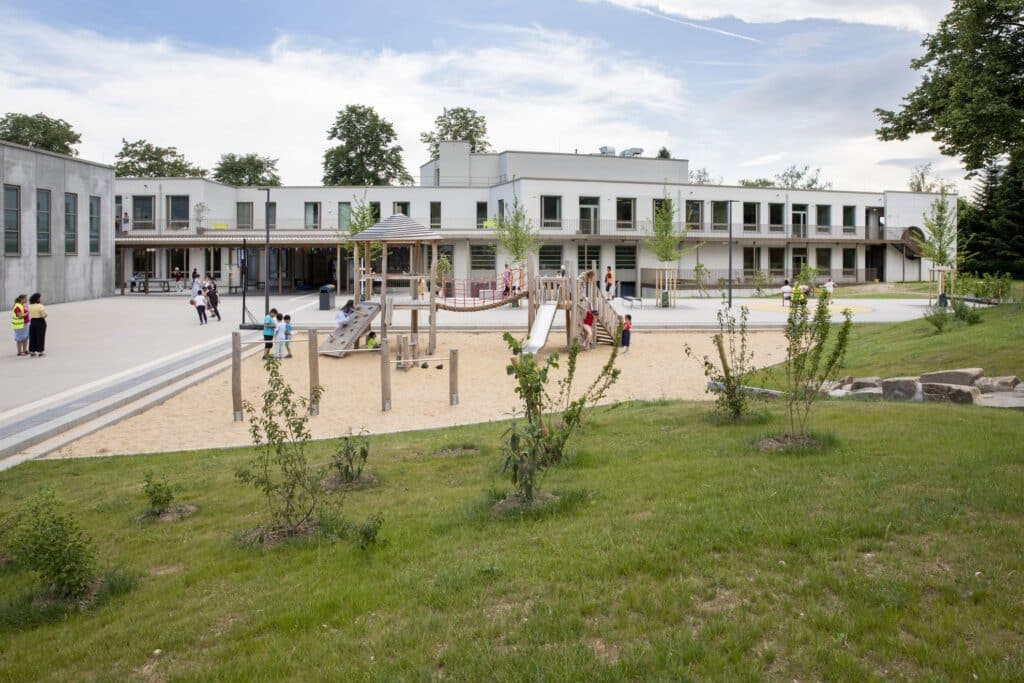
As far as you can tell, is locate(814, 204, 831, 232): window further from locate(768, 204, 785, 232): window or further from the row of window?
the row of window

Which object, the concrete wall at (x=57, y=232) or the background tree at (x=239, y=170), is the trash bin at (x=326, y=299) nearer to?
the concrete wall at (x=57, y=232)

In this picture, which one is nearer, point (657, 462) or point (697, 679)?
point (697, 679)

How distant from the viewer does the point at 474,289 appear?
154ft

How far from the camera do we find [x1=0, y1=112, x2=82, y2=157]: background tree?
7344 centimetres

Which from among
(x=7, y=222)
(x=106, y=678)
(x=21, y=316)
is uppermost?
(x=7, y=222)

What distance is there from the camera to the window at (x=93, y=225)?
46625 millimetres

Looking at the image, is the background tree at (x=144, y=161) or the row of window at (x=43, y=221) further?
the background tree at (x=144, y=161)

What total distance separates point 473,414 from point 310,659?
11.3 meters

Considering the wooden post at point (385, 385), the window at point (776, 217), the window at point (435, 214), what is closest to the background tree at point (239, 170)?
A: the window at point (435, 214)

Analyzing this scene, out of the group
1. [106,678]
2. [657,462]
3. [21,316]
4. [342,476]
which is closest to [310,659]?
Result: [106,678]

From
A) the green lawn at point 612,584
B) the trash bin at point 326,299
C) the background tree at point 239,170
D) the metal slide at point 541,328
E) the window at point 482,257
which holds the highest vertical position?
the background tree at point 239,170

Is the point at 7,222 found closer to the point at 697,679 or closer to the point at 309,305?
the point at 309,305

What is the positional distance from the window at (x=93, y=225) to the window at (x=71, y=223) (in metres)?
1.57

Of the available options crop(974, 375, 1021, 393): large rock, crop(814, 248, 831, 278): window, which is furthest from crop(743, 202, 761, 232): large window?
crop(974, 375, 1021, 393): large rock
